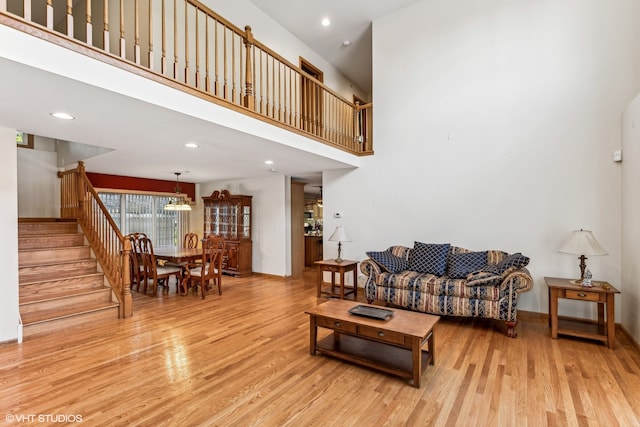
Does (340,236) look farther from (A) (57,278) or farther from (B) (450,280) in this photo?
(A) (57,278)

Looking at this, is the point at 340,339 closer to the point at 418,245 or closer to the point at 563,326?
the point at 418,245

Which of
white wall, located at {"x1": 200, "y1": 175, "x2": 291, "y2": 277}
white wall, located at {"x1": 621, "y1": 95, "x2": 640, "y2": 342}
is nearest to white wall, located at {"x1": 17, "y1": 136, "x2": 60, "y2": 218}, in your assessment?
white wall, located at {"x1": 200, "y1": 175, "x2": 291, "y2": 277}

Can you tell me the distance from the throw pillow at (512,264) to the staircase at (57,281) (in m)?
4.96

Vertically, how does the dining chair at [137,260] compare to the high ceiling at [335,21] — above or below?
below

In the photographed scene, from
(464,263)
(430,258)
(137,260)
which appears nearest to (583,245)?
(464,263)

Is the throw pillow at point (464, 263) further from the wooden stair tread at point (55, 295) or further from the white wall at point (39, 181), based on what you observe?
the white wall at point (39, 181)

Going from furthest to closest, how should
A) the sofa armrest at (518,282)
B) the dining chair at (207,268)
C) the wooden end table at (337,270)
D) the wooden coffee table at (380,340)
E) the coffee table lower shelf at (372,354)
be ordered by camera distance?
the dining chair at (207,268) < the wooden end table at (337,270) < the sofa armrest at (518,282) < the coffee table lower shelf at (372,354) < the wooden coffee table at (380,340)

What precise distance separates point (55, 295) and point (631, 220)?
6.93 m

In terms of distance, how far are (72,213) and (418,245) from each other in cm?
594

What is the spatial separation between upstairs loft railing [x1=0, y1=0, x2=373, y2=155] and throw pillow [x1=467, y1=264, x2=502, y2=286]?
9.08 ft

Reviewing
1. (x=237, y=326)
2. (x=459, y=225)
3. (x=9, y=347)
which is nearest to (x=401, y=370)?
(x=237, y=326)

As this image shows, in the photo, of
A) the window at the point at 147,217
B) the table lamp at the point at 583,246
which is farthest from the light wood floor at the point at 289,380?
the window at the point at 147,217

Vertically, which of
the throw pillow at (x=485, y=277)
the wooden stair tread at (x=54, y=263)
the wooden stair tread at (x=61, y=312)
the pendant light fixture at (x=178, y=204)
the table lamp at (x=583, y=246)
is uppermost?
the pendant light fixture at (x=178, y=204)

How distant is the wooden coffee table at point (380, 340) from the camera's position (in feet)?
8.38
